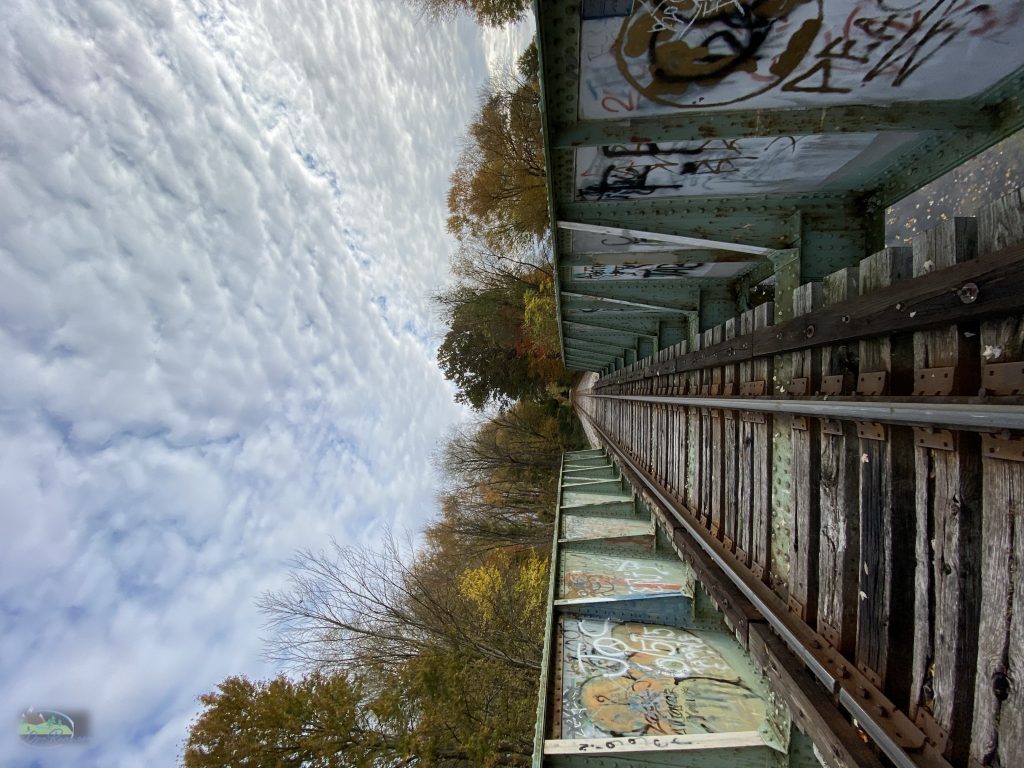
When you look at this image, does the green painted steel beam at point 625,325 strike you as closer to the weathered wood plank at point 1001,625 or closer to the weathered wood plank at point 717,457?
the weathered wood plank at point 717,457

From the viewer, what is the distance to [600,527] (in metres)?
9.53

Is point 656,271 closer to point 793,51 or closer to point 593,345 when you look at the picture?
point 793,51

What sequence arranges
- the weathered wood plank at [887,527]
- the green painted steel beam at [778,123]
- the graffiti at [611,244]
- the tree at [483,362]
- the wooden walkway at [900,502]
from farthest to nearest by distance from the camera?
the tree at [483,362]
the graffiti at [611,244]
the green painted steel beam at [778,123]
the weathered wood plank at [887,527]
the wooden walkway at [900,502]

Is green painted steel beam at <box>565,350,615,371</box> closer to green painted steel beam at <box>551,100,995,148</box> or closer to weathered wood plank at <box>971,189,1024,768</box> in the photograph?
green painted steel beam at <box>551,100,995,148</box>

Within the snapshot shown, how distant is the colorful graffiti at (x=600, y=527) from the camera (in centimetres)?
902

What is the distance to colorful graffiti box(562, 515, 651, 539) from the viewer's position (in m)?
9.02

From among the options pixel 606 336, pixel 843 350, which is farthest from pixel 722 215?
pixel 606 336

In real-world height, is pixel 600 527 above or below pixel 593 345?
below

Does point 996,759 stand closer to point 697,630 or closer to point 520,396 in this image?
point 697,630

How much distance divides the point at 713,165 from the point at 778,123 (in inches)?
37.8

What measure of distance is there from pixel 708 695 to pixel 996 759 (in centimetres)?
319

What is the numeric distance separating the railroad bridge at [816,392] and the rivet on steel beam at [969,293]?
12mm

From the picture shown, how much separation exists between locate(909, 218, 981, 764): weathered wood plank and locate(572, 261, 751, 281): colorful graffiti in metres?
5.29

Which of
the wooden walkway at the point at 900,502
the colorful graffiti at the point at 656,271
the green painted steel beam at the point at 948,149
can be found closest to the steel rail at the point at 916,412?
the wooden walkway at the point at 900,502
